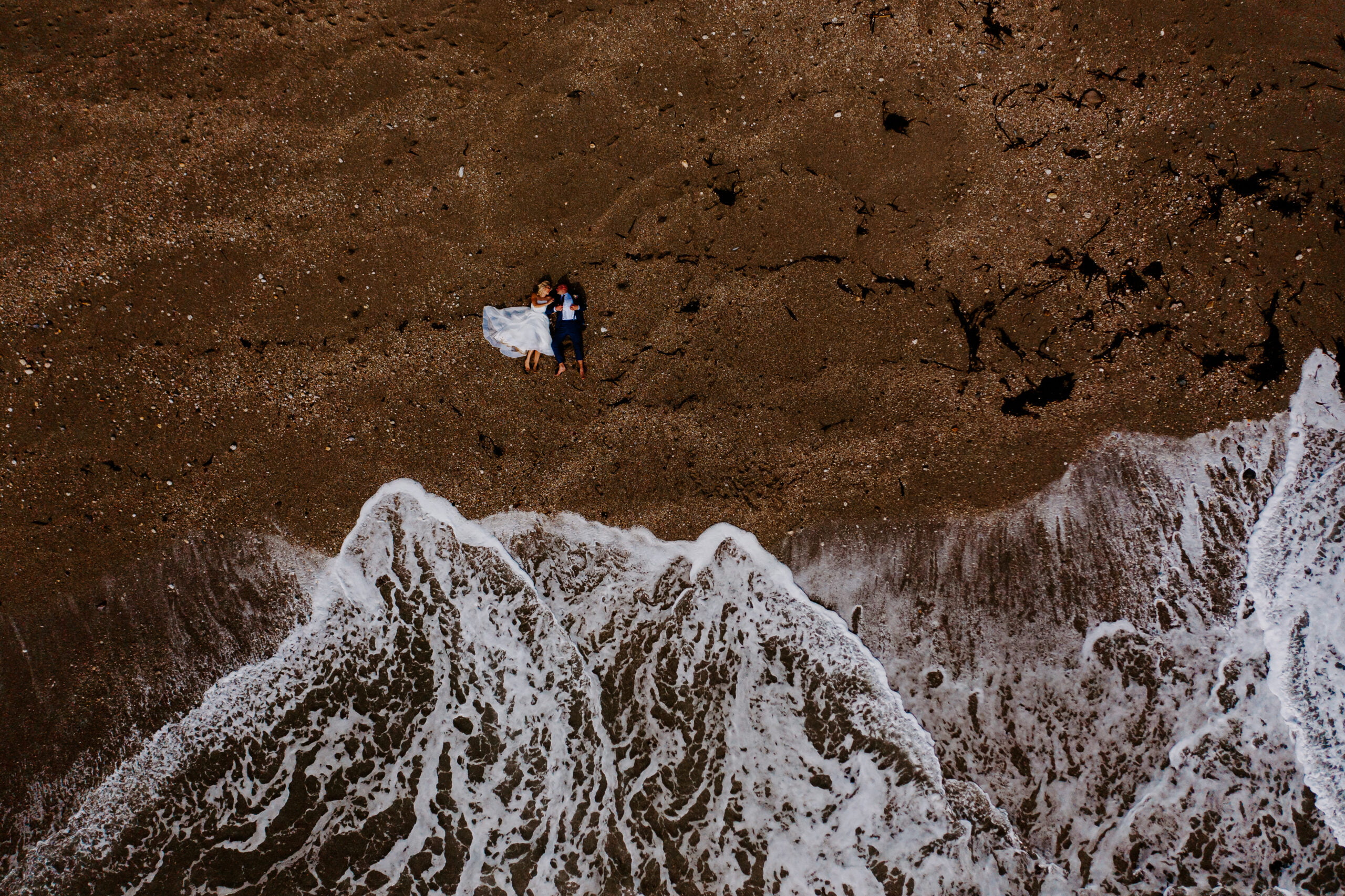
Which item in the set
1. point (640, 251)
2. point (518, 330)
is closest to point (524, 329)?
point (518, 330)

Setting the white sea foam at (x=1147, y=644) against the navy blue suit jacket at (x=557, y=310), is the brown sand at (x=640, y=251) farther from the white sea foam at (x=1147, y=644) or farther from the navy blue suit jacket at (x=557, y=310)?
the white sea foam at (x=1147, y=644)

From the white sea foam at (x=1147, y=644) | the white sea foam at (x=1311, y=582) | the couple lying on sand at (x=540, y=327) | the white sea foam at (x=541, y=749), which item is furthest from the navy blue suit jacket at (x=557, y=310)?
Answer: the white sea foam at (x=1311, y=582)

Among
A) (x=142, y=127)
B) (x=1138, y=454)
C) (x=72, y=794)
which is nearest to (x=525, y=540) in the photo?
(x=72, y=794)

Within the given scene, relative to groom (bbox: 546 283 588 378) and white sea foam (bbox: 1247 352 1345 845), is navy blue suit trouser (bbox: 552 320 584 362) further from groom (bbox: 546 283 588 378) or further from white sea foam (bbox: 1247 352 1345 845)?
white sea foam (bbox: 1247 352 1345 845)

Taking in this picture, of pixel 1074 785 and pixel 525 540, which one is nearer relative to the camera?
pixel 1074 785

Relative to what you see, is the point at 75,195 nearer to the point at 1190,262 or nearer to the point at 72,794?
the point at 72,794

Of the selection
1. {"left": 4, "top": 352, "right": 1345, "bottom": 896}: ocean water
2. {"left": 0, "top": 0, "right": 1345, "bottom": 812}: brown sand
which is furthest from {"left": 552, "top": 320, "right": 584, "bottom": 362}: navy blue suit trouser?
{"left": 4, "top": 352, "right": 1345, "bottom": 896}: ocean water

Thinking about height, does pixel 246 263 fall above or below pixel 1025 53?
below
